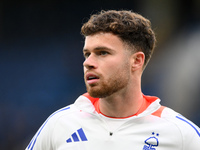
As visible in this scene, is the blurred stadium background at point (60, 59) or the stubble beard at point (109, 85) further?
the blurred stadium background at point (60, 59)

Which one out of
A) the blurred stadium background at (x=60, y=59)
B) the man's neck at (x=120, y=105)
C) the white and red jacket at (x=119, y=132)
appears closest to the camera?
the white and red jacket at (x=119, y=132)

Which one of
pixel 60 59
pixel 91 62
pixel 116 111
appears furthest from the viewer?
pixel 60 59

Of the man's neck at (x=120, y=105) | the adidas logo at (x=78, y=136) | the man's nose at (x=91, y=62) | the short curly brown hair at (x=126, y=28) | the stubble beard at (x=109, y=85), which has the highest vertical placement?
the short curly brown hair at (x=126, y=28)

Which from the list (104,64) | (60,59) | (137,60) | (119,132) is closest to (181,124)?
(119,132)

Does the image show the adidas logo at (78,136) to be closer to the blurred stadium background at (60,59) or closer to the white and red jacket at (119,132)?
the white and red jacket at (119,132)

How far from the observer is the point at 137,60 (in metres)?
1.79

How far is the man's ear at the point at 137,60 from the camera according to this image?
1763 millimetres

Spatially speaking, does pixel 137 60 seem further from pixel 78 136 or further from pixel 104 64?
pixel 78 136

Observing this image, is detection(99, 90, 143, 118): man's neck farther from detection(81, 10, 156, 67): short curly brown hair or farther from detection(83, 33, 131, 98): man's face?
detection(81, 10, 156, 67): short curly brown hair

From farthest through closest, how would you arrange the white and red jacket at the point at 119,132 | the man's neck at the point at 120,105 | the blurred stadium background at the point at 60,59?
the blurred stadium background at the point at 60,59 → the man's neck at the point at 120,105 → the white and red jacket at the point at 119,132

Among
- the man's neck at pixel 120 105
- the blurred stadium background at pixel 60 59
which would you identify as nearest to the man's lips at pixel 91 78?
the man's neck at pixel 120 105

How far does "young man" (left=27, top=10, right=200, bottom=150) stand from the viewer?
1.62 meters

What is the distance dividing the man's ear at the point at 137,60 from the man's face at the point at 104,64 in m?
0.09

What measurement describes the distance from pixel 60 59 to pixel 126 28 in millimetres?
3288
